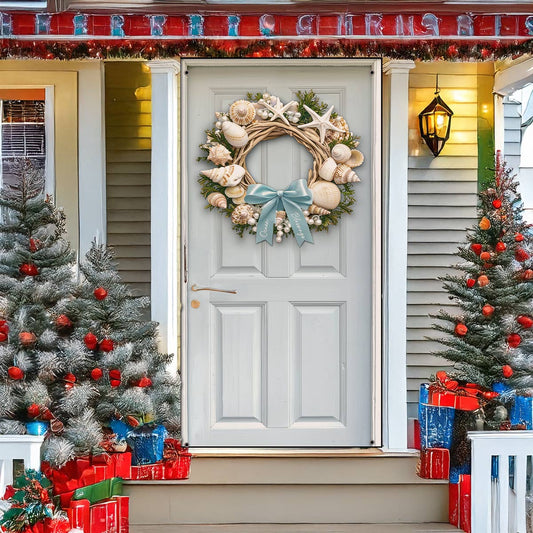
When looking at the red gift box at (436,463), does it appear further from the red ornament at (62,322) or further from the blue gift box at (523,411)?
the red ornament at (62,322)

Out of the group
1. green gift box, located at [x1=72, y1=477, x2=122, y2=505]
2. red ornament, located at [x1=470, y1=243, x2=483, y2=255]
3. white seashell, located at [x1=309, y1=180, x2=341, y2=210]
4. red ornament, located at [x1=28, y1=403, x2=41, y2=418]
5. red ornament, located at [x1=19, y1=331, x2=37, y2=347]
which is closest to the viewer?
green gift box, located at [x1=72, y1=477, x2=122, y2=505]

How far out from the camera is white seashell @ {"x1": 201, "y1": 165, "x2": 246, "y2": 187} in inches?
187

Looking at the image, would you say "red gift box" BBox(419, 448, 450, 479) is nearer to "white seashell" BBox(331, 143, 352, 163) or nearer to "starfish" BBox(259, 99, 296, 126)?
"white seashell" BBox(331, 143, 352, 163)

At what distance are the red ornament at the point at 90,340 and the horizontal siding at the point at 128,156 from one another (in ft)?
2.59

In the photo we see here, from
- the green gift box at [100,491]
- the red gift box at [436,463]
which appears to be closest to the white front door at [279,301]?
the red gift box at [436,463]

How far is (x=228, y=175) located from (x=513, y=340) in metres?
1.71

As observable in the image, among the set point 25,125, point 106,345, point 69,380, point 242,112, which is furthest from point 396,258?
point 25,125

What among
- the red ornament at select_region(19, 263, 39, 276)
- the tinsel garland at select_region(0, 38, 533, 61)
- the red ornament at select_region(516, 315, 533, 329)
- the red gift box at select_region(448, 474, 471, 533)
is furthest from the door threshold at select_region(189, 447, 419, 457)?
the tinsel garland at select_region(0, 38, 533, 61)

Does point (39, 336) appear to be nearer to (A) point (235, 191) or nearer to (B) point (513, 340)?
(A) point (235, 191)

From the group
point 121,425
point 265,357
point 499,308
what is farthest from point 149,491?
point 499,308

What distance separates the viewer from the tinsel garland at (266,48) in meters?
4.52

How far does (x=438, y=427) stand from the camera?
4.50 m

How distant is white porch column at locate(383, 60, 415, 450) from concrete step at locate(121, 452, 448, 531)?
264 millimetres

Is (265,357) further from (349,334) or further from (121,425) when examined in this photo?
(121,425)
